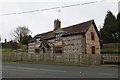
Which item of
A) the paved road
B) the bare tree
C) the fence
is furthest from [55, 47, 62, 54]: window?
the bare tree

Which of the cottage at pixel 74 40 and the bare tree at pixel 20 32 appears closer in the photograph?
the cottage at pixel 74 40

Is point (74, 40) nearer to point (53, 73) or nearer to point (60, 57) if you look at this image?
point (60, 57)

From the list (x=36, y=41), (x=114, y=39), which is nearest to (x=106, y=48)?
(x=114, y=39)

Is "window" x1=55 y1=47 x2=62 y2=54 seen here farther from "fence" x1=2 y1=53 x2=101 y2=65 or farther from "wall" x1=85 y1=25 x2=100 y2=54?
"wall" x1=85 y1=25 x2=100 y2=54

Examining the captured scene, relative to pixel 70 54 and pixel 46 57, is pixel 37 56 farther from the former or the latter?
pixel 70 54

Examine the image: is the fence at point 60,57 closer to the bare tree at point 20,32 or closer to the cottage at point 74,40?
the cottage at point 74,40

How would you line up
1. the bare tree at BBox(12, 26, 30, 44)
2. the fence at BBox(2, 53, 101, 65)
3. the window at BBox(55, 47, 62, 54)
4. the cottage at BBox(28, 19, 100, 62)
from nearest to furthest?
1. the fence at BBox(2, 53, 101, 65)
2. the cottage at BBox(28, 19, 100, 62)
3. the window at BBox(55, 47, 62, 54)
4. the bare tree at BBox(12, 26, 30, 44)

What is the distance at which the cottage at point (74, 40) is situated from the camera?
4003cm

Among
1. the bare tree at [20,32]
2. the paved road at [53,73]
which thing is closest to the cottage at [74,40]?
the paved road at [53,73]

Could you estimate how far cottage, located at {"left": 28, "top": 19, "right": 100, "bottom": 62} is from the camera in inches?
1576

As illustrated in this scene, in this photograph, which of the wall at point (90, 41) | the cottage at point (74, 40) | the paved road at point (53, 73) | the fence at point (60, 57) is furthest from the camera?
the wall at point (90, 41)

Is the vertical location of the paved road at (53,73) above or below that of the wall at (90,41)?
below

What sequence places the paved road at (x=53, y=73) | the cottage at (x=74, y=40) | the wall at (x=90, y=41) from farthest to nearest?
the wall at (x=90, y=41)
the cottage at (x=74, y=40)
the paved road at (x=53, y=73)

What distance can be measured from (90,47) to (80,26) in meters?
4.48
